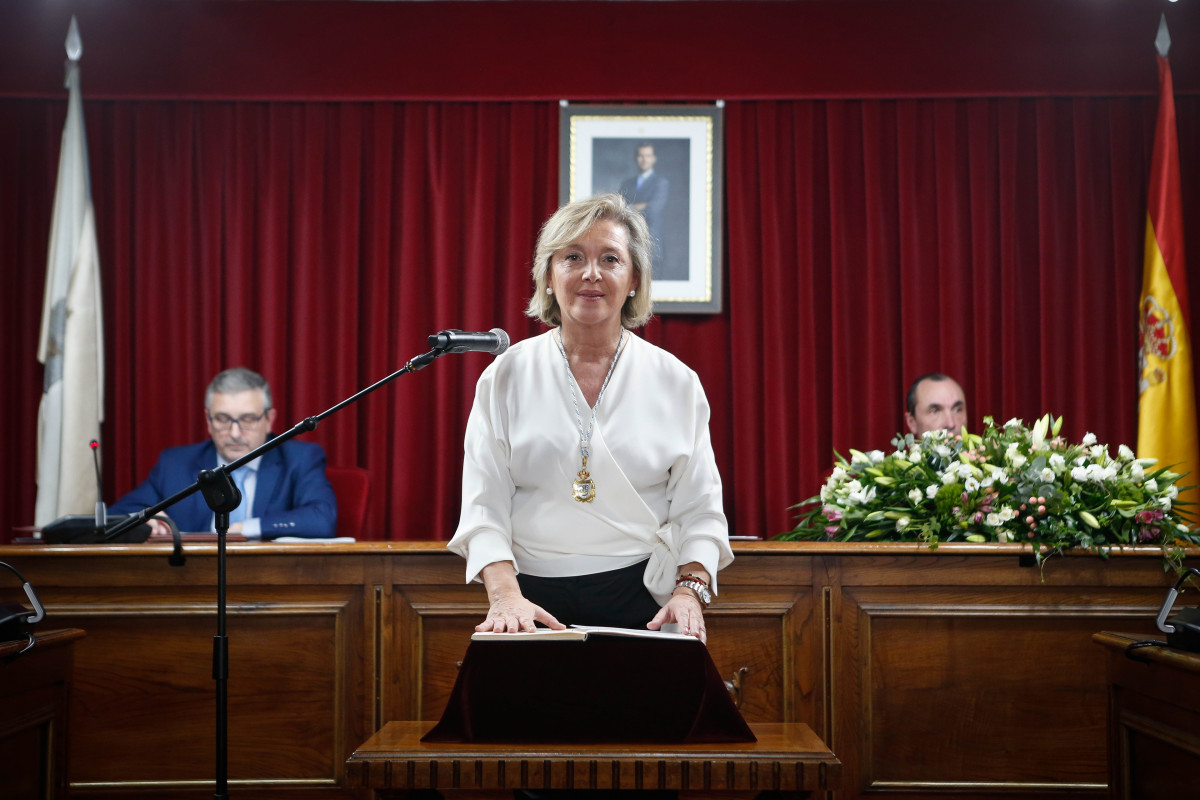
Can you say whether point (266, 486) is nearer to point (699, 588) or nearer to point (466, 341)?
point (466, 341)

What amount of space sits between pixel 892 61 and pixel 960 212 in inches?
29.3

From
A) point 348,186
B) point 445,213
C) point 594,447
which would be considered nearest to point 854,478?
point 594,447

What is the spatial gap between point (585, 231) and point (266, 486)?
2366 mm

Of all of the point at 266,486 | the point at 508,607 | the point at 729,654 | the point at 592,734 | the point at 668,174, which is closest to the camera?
the point at 592,734

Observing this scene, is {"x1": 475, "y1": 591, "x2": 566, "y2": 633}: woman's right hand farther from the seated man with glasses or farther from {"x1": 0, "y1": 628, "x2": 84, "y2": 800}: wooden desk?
the seated man with glasses

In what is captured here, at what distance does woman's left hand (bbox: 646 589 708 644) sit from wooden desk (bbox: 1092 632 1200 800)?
81 cm

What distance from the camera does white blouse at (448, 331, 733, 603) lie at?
5.95ft

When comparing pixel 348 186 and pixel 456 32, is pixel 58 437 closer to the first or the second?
pixel 348 186

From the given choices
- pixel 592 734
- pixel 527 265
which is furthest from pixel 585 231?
pixel 527 265

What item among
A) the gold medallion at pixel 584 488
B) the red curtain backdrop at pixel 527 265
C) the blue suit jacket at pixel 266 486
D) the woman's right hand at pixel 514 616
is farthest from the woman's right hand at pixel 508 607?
the red curtain backdrop at pixel 527 265

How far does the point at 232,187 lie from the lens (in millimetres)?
4707

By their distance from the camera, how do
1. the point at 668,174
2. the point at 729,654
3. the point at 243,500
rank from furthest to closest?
the point at 668,174 < the point at 243,500 < the point at 729,654

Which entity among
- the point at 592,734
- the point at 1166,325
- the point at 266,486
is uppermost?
the point at 1166,325

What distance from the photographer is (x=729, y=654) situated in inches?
106
